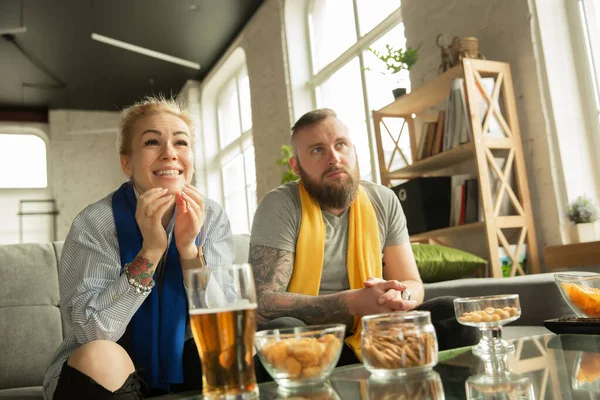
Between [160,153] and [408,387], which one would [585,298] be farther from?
[160,153]

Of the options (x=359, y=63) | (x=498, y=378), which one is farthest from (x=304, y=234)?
(x=359, y=63)

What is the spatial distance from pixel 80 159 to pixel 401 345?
30.7 feet

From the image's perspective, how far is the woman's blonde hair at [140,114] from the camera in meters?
1.58

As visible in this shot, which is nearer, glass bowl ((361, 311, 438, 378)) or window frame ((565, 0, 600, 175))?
glass bowl ((361, 311, 438, 378))

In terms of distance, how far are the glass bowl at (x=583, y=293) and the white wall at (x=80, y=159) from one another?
871 centimetres

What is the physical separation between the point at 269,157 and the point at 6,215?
542cm

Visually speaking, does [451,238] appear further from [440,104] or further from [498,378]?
[498,378]

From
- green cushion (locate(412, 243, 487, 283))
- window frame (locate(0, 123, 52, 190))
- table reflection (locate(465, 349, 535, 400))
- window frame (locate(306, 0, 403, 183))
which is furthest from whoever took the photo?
window frame (locate(0, 123, 52, 190))

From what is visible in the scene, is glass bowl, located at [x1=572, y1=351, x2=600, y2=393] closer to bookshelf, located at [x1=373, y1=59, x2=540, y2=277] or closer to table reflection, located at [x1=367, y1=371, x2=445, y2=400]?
table reflection, located at [x1=367, y1=371, x2=445, y2=400]

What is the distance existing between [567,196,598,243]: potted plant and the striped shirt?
1.90 m

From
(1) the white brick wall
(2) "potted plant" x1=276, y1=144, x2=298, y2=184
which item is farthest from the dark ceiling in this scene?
(2) "potted plant" x1=276, y1=144, x2=298, y2=184

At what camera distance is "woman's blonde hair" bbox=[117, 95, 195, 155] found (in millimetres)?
1584

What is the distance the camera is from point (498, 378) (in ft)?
2.54

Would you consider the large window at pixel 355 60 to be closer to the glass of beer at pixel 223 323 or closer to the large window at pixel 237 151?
the large window at pixel 237 151
